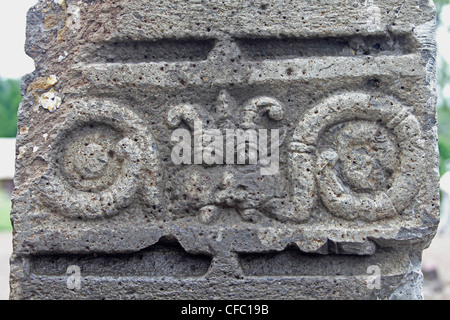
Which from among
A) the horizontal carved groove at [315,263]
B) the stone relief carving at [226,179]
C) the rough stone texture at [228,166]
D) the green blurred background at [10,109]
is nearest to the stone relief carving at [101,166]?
the rough stone texture at [228,166]

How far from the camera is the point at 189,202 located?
6.77 feet

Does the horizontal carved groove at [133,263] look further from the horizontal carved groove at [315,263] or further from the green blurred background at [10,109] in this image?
the green blurred background at [10,109]

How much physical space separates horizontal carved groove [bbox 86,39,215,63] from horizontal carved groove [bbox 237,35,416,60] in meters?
0.20

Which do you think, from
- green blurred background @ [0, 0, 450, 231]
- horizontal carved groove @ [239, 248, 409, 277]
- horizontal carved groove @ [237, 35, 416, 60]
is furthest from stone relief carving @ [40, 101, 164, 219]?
green blurred background @ [0, 0, 450, 231]

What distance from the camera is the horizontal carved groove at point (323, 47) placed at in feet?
6.82

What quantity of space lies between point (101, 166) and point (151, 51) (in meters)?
0.59

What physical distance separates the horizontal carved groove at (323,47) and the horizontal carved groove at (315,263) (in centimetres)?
91

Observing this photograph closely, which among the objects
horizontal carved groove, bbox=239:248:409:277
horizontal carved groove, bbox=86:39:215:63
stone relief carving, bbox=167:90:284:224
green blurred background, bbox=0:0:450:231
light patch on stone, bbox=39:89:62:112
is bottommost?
horizontal carved groove, bbox=239:248:409:277

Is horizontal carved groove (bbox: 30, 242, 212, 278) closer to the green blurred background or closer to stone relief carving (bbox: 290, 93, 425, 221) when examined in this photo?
stone relief carving (bbox: 290, 93, 425, 221)

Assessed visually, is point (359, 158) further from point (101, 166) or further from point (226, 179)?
point (101, 166)

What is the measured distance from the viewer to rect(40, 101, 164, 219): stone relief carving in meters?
2.07

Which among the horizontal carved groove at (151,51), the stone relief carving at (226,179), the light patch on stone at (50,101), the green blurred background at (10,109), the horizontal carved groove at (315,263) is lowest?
the horizontal carved groove at (315,263)

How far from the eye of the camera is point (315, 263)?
2.05 meters
